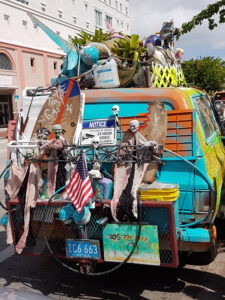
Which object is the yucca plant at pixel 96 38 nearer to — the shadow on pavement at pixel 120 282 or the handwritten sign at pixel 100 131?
the handwritten sign at pixel 100 131

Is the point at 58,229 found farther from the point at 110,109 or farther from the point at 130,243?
the point at 110,109

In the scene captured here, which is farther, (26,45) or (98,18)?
(98,18)

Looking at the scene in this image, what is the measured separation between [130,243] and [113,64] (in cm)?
253

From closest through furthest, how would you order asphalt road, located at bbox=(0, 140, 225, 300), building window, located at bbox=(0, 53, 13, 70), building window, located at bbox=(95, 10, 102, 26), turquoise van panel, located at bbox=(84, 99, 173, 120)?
1. asphalt road, located at bbox=(0, 140, 225, 300)
2. turquoise van panel, located at bbox=(84, 99, 173, 120)
3. building window, located at bbox=(0, 53, 13, 70)
4. building window, located at bbox=(95, 10, 102, 26)

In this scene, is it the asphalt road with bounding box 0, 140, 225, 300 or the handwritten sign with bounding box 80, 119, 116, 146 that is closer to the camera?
the asphalt road with bounding box 0, 140, 225, 300

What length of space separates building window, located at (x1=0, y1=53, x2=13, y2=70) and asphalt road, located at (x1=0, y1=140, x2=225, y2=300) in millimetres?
25834

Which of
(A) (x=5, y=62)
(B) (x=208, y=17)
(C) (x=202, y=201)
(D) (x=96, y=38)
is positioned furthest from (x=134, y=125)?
→ (A) (x=5, y=62)

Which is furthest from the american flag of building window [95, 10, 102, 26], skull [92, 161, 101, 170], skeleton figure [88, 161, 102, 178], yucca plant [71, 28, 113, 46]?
building window [95, 10, 102, 26]

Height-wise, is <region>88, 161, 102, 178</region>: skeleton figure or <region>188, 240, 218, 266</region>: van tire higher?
<region>88, 161, 102, 178</region>: skeleton figure

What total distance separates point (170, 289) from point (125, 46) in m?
3.37

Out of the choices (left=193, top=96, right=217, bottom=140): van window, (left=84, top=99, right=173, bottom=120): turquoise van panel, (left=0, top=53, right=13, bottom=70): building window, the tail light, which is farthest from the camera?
(left=0, top=53, right=13, bottom=70): building window

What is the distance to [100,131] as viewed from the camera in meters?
4.07

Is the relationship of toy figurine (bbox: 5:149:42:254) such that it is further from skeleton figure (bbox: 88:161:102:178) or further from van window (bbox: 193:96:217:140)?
van window (bbox: 193:96:217:140)

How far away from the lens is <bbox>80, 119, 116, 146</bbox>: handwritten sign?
3.99 meters
